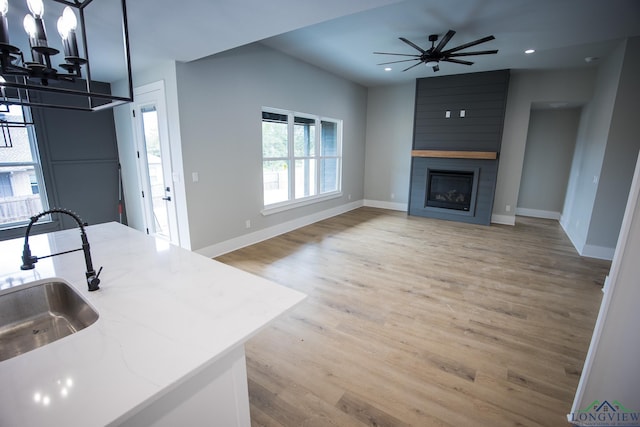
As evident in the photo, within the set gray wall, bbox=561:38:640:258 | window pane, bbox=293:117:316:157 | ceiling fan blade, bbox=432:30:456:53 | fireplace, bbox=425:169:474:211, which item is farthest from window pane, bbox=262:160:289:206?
gray wall, bbox=561:38:640:258

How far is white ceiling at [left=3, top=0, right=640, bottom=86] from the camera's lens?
2.08 metres

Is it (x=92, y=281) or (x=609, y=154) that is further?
(x=609, y=154)

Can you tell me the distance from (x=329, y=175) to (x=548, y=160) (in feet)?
15.7

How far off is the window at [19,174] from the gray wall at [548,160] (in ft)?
29.1

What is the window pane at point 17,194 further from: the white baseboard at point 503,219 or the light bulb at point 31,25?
the white baseboard at point 503,219

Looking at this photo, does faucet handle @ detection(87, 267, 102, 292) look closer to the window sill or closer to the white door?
the white door

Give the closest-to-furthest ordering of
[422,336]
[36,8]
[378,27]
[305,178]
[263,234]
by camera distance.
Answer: [36,8] < [422,336] < [378,27] < [263,234] < [305,178]

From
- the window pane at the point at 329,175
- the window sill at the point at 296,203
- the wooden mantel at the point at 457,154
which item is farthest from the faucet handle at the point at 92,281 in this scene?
the wooden mantel at the point at 457,154

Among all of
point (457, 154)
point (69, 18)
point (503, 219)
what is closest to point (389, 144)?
point (457, 154)

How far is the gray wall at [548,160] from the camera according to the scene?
5.93 metres

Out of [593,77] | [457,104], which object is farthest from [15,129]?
[593,77]

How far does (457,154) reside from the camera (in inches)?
222

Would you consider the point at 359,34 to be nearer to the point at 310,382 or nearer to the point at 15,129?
Result: the point at 310,382

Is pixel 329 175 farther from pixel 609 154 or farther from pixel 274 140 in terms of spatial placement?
pixel 609 154
